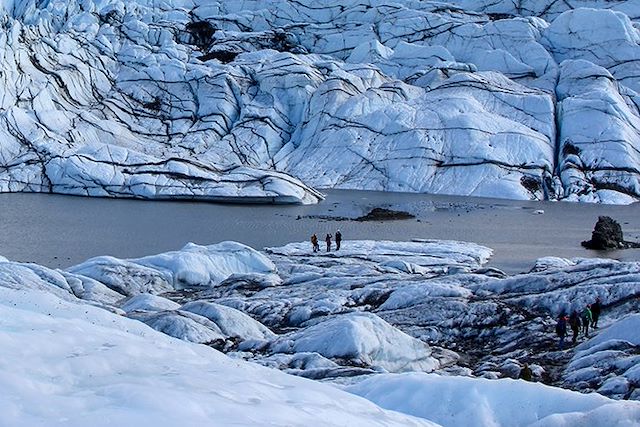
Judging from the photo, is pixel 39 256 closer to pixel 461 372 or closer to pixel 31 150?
pixel 461 372

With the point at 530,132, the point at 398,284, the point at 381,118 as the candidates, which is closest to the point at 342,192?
the point at 381,118

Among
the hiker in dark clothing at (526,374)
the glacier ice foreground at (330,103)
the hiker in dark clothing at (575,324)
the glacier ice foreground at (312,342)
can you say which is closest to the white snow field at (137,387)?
the glacier ice foreground at (312,342)

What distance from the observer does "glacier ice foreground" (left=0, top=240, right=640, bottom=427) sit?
10.7 metres

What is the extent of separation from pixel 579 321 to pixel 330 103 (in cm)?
6083

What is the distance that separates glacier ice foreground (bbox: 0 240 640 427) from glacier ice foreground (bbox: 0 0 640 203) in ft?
107

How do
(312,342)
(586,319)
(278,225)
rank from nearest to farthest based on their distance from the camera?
(312,342), (586,319), (278,225)

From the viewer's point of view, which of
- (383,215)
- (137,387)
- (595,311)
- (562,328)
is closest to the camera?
(137,387)

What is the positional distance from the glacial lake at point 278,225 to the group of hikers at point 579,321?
13911 mm

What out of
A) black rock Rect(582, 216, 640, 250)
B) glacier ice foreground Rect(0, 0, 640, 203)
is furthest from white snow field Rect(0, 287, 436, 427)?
glacier ice foreground Rect(0, 0, 640, 203)

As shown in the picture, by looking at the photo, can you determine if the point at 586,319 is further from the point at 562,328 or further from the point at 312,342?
the point at 312,342

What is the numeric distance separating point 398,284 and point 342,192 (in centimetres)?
4277

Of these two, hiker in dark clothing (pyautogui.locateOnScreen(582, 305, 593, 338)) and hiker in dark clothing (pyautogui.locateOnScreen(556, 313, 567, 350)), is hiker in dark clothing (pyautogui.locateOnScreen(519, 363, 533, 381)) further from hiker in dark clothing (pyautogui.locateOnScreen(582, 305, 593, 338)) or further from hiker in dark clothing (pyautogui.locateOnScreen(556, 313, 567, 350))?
hiker in dark clothing (pyautogui.locateOnScreen(582, 305, 593, 338))

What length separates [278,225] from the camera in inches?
1986

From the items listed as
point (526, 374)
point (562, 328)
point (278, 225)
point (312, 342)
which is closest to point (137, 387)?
point (312, 342)
